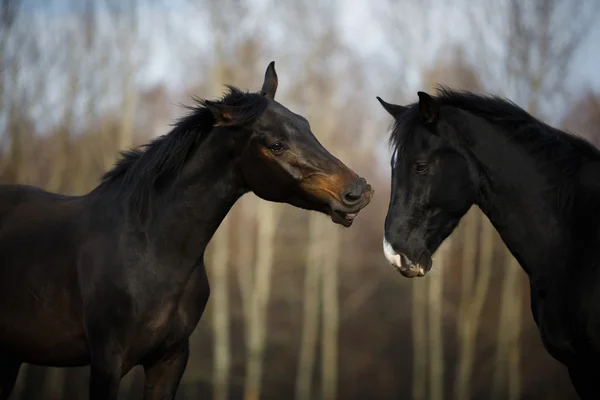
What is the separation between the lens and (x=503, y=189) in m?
4.53

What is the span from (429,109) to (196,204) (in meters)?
1.74

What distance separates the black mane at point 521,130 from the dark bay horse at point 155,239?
0.59 meters

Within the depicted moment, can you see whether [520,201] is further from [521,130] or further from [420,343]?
[420,343]

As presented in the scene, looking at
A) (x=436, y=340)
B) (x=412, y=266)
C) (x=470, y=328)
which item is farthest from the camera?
(x=436, y=340)

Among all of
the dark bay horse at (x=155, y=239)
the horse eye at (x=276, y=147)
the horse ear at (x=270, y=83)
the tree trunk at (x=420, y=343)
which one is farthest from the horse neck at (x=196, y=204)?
the tree trunk at (x=420, y=343)

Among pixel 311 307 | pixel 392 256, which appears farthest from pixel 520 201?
pixel 311 307

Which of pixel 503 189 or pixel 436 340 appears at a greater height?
pixel 503 189

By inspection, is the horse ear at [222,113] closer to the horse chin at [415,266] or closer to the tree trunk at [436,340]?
the horse chin at [415,266]

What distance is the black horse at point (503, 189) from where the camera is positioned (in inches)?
167

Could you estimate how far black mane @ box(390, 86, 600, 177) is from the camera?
4.47 m

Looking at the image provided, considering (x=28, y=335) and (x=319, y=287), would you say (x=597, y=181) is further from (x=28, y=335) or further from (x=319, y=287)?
(x=319, y=287)

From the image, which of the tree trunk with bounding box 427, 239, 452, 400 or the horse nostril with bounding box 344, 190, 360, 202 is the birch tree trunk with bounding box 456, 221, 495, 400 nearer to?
the tree trunk with bounding box 427, 239, 452, 400

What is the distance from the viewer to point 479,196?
4.61m

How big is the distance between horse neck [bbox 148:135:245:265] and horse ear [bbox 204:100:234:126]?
0.14 metres
